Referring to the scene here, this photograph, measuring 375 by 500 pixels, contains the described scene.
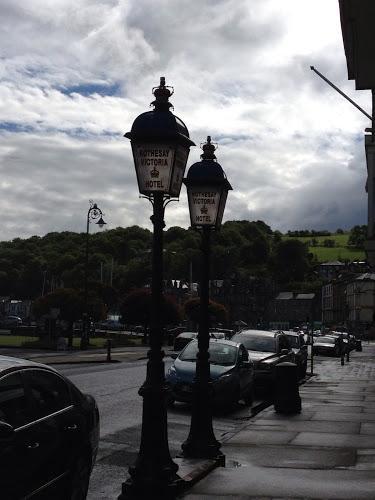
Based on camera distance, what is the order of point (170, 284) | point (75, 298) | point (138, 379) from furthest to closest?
point (170, 284)
point (75, 298)
point (138, 379)

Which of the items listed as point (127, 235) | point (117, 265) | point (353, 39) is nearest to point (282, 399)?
point (353, 39)

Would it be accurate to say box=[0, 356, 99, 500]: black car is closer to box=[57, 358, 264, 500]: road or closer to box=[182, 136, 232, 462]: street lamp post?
box=[57, 358, 264, 500]: road

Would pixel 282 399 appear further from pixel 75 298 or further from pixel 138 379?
pixel 75 298

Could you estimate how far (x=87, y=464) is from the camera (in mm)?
6738

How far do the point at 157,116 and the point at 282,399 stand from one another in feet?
29.2

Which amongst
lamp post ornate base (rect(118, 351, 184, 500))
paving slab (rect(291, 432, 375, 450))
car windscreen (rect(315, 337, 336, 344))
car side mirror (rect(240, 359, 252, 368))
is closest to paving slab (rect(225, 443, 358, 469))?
paving slab (rect(291, 432, 375, 450))

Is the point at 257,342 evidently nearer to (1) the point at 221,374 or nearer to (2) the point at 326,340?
(1) the point at 221,374

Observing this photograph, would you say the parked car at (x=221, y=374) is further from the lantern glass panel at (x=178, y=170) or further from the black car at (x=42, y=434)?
the black car at (x=42, y=434)

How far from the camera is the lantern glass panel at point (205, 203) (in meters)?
10.5

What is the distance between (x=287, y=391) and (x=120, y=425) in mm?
3915

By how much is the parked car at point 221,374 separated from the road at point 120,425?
14.4 inches

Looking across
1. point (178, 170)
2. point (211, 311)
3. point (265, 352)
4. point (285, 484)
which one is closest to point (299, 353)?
point (265, 352)

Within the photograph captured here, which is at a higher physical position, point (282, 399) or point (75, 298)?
point (75, 298)

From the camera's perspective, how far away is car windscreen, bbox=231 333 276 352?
22.4 meters
